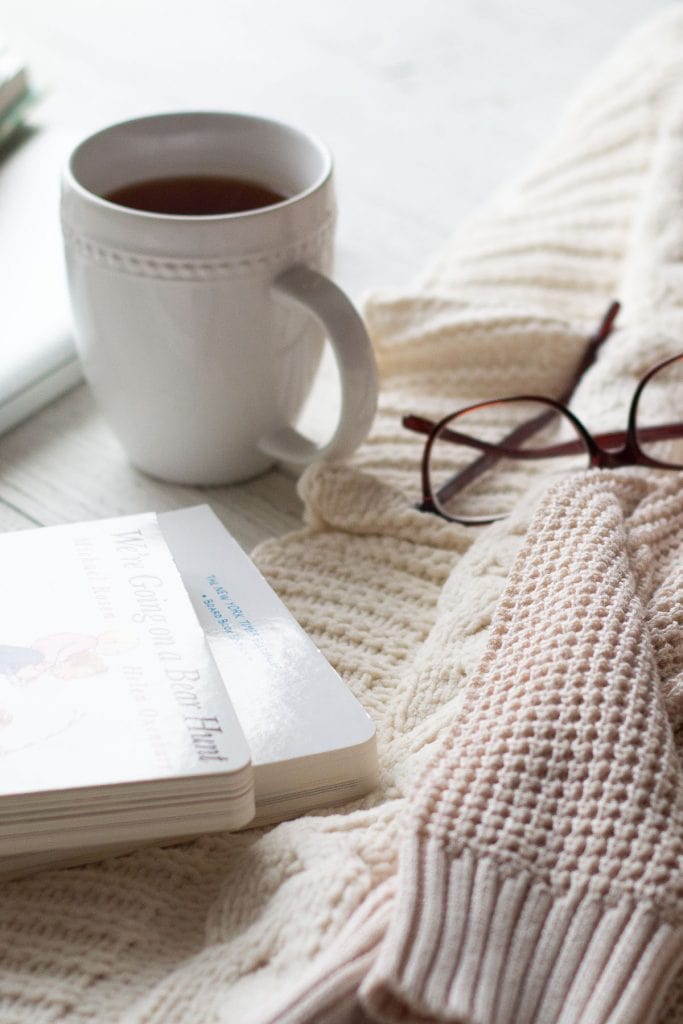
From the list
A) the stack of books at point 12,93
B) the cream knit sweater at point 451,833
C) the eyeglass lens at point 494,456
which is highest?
the stack of books at point 12,93

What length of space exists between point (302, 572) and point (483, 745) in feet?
0.62

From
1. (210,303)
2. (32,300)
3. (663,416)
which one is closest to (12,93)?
(32,300)

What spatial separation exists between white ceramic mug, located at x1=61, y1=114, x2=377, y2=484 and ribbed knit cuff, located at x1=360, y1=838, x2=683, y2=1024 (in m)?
0.30

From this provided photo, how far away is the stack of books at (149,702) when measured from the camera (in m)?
0.40

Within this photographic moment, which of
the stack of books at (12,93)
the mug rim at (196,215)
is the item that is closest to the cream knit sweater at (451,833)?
the mug rim at (196,215)

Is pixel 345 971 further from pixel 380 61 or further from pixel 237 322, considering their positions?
pixel 380 61

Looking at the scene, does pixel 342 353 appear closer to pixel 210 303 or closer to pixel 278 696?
pixel 210 303

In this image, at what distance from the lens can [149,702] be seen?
434mm

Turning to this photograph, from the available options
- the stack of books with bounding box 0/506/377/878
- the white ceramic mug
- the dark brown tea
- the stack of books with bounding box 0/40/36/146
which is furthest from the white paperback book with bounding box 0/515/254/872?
the stack of books with bounding box 0/40/36/146

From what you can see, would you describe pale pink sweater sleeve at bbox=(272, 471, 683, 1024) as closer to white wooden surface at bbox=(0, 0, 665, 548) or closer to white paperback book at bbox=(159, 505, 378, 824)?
white paperback book at bbox=(159, 505, 378, 824)

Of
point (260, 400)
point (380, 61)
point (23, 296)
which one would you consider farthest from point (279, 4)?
point (260, 400)

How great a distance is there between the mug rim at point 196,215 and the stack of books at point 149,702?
0.15 meters

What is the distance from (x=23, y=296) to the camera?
2.41 ft

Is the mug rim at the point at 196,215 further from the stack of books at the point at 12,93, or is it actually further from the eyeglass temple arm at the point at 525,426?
the stack of books at the point at 12,93
